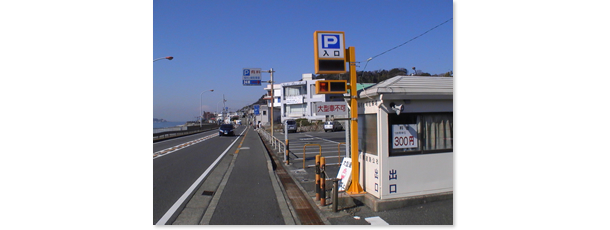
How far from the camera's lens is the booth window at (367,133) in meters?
6.13

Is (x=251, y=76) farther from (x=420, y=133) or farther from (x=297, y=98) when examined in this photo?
(x=297, y=98)

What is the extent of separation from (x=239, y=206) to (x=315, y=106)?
7.68 ft

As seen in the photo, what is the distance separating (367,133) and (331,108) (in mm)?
831

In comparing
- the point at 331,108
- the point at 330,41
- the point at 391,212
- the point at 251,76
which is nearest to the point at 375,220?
the point at 391,212

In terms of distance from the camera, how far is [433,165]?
242 inches

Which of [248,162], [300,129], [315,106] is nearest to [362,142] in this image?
[315,106]

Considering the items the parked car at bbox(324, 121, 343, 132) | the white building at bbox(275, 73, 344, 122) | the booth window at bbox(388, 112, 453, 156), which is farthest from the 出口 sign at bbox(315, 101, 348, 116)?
the white building at bbox(275, 73, 344, 122)

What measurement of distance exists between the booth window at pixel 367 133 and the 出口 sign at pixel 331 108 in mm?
358

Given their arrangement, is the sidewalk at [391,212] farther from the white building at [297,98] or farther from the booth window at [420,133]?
the white building at [297,98]

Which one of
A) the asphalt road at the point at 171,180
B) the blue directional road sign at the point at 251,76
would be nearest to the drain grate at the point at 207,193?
the asphalt road at the point at 171,180

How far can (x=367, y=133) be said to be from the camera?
6391 millimetres

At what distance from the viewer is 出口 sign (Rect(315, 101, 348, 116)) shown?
6.60 meters

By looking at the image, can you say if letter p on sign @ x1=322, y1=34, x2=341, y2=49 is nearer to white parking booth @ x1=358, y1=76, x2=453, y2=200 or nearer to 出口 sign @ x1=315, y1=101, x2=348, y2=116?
white parking booth @ x1=358, y1=76, x2=453, y2=200
